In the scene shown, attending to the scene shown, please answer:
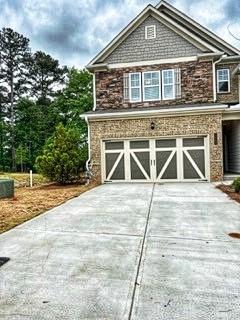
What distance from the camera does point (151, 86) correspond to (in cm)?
1541

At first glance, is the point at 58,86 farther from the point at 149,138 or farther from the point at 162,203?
the point at 162,203

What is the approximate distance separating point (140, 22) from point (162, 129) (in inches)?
236

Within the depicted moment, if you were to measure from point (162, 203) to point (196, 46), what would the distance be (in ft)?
32.7

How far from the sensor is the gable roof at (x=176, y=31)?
14906 millimetres

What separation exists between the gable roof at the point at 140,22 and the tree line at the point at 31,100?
11.6 metres

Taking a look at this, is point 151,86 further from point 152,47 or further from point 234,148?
point 234,148

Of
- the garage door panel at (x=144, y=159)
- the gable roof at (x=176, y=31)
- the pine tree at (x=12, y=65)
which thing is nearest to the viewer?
the garage door panel at (x=144, y=159)

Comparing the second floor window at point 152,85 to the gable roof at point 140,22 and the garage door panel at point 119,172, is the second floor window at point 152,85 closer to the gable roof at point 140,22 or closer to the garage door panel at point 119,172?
the gable roof at point 140,22

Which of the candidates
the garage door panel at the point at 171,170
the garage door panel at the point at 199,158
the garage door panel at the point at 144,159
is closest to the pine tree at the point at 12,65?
the garage door panel at the point at 144,159

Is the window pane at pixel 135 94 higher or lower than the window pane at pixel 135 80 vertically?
lower

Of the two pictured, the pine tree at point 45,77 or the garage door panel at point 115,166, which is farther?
the pine tree at point 45,77

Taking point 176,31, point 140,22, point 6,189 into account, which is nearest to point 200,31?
point 176,31

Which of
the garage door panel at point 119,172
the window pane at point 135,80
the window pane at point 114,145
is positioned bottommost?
the garage door panel at point 119,172

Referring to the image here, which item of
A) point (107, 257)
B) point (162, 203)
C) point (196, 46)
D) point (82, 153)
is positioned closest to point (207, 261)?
point (107, 257)
